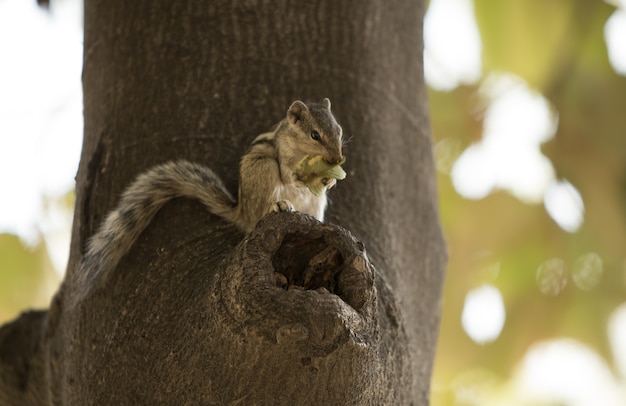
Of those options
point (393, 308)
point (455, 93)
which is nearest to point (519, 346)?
point (455, 93)

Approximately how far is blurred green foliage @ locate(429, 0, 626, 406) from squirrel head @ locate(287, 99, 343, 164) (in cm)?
124

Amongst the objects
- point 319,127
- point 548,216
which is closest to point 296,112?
point 319,127

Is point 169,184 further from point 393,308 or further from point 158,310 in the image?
point 393,308

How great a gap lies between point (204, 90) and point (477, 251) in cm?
151

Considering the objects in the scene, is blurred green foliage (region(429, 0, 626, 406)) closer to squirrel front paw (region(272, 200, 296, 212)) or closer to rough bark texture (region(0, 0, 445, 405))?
rough bark texture (region(0, 0, 445, 405))

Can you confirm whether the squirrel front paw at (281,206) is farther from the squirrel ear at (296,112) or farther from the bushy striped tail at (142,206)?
the squirrel ear at (296,112)

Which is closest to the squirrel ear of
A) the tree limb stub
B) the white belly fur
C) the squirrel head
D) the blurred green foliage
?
the squirrel head

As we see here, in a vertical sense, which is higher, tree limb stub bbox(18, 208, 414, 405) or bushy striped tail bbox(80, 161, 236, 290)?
bushy striped tail bbox(80, 161, 236, 290)

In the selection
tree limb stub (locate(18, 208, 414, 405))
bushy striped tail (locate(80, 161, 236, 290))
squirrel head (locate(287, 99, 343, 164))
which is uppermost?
A: squirrel head (locate(287, 99, 343, 164))

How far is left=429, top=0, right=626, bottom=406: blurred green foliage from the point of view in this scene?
10.6ft

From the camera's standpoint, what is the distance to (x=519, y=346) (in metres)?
3.29

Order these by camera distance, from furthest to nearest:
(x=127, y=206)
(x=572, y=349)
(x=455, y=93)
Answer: (x=455, y=93) → (x=572, y=349) → (x=127, y=206)

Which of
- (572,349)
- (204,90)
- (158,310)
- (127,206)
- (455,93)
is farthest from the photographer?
(455,93)

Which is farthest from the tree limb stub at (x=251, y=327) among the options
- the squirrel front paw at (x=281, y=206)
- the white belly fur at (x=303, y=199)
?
the white belly fur at (x=303, y=199)
